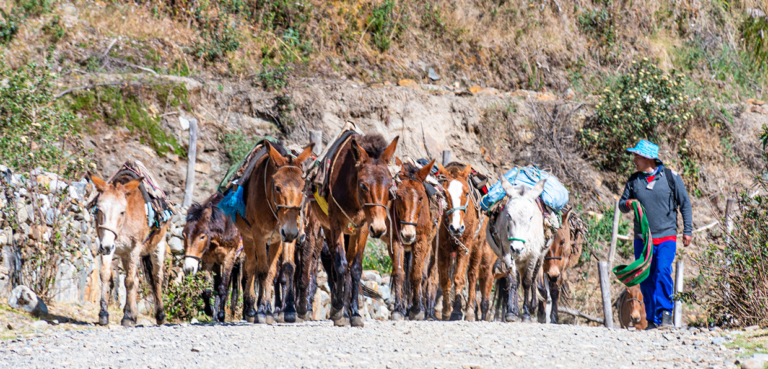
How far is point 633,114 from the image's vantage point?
2025 centimetres

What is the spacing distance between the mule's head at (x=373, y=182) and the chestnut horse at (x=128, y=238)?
3.08m

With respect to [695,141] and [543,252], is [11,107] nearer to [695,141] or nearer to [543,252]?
[543,252]

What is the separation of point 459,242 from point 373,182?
251 centimetres

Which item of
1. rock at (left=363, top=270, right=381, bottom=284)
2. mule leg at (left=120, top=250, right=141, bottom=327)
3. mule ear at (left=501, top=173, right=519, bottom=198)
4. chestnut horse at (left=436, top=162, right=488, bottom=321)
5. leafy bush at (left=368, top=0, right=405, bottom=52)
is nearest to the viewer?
mule leg at (left=120, top=250, right=141, bottom=327)

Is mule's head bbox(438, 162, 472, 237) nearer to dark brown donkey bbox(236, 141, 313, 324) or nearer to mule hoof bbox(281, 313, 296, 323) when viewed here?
dark brown donkey bbox(236, 141, 313, 324)

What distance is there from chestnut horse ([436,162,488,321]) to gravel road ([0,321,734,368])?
225 cm

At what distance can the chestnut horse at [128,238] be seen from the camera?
30.6 ft

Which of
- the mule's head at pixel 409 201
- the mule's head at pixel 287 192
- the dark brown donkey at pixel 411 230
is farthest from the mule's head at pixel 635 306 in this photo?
the mule's head at pixel 287 192

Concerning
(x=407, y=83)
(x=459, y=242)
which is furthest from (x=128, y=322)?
(x=407, y=83)

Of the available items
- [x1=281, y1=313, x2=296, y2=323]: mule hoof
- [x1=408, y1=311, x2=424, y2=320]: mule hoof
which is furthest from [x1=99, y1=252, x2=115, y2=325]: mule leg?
[x1=408, y1=311, x2=424, y2=320]: mule hoof


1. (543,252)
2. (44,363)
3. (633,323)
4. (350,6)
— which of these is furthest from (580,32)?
(44,363)

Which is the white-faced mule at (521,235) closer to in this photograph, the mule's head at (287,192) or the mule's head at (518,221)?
the mule's head at (518,221)

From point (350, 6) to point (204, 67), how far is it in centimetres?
536

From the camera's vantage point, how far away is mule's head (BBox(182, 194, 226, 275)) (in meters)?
11.3
